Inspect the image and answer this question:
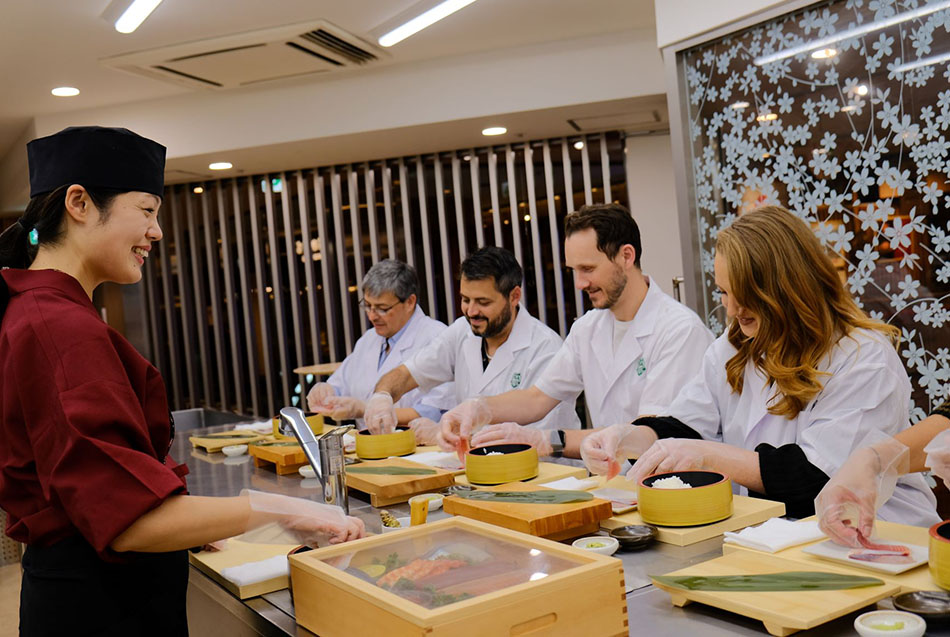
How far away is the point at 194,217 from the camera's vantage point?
790 cm

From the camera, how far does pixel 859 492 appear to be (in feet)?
4.71

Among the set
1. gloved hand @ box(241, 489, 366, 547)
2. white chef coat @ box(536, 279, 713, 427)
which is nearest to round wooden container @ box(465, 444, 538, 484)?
gloved hand @ box(241, 489, 366, 547)

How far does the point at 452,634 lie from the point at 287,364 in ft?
22.6

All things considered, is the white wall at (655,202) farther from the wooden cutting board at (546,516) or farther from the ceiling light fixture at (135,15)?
the wooden cutting board at (546,516)

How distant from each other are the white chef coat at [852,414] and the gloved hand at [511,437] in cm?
59

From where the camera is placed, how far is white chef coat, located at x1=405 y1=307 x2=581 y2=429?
371 cm

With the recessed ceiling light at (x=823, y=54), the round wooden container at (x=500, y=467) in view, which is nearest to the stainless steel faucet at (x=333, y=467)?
the round wooden container at (x=500, y=467)

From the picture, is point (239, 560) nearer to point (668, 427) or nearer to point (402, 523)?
point (402, 523)

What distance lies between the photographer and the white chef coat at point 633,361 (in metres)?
2.92

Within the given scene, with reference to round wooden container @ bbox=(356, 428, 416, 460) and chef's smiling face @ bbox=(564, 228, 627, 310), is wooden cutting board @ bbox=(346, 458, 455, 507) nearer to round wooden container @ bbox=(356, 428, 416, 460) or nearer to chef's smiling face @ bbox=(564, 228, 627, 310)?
round wooden container @ bbox=(356, 428, 416, 460)

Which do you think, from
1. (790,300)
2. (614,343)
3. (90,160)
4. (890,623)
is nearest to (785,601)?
(890,623)

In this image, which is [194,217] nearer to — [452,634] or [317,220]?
[317,220]

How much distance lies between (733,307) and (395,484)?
962 millimetres

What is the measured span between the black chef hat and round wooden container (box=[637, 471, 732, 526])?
1.14 m
